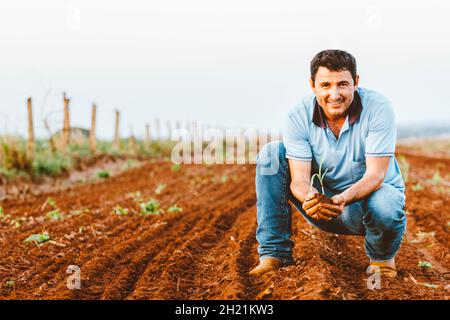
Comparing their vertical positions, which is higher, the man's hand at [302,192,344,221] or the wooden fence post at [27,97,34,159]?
the man's hand at [302,192,344,221]

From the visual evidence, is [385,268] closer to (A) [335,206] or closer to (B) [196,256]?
(A) [335,206]

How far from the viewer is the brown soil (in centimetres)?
376

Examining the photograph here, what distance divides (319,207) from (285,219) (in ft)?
1.97

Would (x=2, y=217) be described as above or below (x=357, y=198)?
below

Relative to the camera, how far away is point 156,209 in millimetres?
7789

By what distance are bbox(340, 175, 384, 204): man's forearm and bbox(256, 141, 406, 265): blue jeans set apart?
143 millimetres

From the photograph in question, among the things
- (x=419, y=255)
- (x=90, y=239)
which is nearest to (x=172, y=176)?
(x=90, y=239)

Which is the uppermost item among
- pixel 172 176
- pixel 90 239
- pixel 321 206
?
pixel 321 206

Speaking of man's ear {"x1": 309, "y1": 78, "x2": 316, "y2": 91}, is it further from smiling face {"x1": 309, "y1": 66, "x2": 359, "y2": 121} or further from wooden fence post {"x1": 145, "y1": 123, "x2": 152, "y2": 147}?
wooden fence post {"x1": 145, "y1": 123, "x2": 152, "y2": 147}

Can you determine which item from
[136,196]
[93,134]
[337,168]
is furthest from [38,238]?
[93,134]

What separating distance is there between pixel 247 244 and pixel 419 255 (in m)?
1.53

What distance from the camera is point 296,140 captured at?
13.3 ft

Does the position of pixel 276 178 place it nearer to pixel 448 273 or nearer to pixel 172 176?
pixel 448 273

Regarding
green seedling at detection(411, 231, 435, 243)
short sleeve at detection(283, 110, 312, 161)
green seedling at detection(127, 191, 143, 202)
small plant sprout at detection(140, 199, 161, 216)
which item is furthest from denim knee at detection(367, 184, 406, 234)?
green seedling at detection(127, 191, 143, 202)
